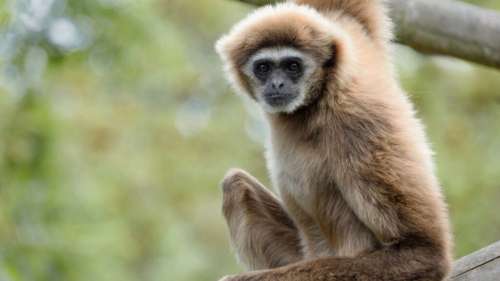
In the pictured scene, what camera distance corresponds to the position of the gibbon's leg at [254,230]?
843 centimetres

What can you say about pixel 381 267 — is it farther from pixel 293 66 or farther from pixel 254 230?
pixel 293 66

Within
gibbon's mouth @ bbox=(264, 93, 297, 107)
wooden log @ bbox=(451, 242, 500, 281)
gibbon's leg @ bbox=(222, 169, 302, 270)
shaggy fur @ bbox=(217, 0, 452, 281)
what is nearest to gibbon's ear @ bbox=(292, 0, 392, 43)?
shaggy fur @ bbox=(217, 0, 452, 281)

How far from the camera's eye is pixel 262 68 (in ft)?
26.2

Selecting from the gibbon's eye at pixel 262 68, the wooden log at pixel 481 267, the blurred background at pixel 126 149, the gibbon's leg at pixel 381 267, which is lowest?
the wooden log at pixel 481 267

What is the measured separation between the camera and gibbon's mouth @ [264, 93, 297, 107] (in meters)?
7.51

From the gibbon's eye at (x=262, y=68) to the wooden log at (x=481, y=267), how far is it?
234cm

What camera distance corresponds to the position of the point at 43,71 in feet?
38.9

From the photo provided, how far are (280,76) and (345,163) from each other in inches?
51.8

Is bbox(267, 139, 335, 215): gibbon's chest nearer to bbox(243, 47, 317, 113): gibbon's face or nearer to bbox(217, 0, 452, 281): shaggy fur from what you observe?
bbox(217, 0, 452, 281): shaggy fur

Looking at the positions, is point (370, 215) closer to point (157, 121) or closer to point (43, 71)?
point (43, 71)

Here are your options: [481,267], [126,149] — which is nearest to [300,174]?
[481,267]

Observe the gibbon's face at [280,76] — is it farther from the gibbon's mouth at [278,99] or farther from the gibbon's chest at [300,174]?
the gibbon's chest at [300,174]

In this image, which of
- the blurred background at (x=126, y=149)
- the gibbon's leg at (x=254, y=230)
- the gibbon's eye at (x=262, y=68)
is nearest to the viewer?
the gibbon's eye at (x=262, y=68)

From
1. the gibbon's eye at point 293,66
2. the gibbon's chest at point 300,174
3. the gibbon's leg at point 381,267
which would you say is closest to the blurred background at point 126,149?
the gibbon's eye at point 293,66
